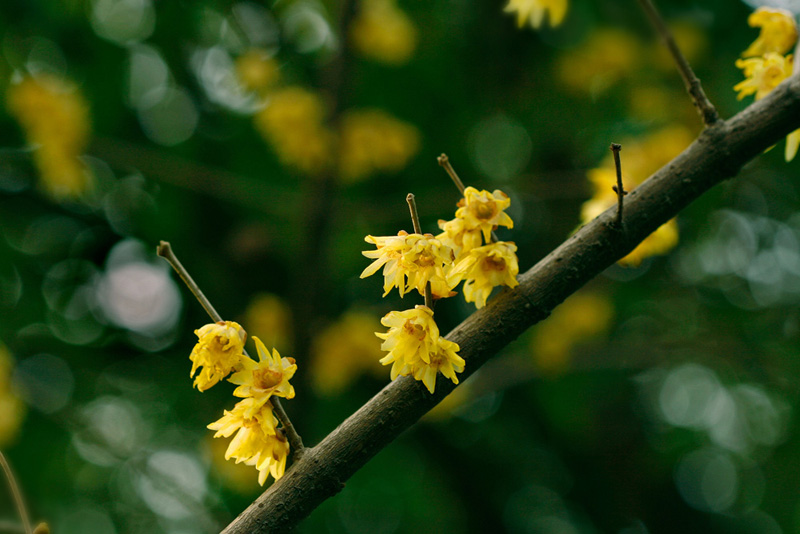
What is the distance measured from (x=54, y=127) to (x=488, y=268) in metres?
4.23

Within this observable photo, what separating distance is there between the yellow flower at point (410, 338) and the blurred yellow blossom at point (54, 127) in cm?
407

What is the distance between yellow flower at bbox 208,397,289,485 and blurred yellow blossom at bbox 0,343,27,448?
11.9ft

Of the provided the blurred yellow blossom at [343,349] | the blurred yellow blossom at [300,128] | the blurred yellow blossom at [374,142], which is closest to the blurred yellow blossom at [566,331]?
the blurred yellow blossom at [343,349]

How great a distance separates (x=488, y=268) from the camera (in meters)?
1.33

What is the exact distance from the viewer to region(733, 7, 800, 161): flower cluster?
5.44 feet

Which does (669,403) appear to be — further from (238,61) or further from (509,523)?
(238,61)

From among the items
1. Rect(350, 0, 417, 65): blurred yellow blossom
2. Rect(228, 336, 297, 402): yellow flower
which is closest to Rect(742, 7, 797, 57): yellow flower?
Rect(228, 336, 297, 402): yellow flower

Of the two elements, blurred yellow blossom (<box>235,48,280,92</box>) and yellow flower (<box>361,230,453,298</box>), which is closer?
yellow flower (<box>361,230,453,298</box>)

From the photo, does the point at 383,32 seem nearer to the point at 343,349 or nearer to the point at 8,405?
the point at 343,349

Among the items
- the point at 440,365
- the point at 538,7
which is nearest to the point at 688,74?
the point at 538,7

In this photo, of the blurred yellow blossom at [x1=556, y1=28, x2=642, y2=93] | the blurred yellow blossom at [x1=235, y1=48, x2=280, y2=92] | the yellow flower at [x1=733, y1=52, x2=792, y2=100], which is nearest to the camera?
the yellow flower at [x1=733, y1=52, x2=792, y2=100]

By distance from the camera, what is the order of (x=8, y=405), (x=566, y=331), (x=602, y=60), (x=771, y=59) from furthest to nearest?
1. (x=602, y=60)
2. (x=566, y=331)
3. (x=8, y=405)
4. (x=771, y=59)

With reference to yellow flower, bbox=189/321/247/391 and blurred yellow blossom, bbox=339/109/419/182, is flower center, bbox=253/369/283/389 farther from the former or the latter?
blurred yellow blossom, bbox=339/109/419/182

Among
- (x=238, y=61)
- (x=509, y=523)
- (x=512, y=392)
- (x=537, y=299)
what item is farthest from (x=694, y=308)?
(x=537, y=299)
